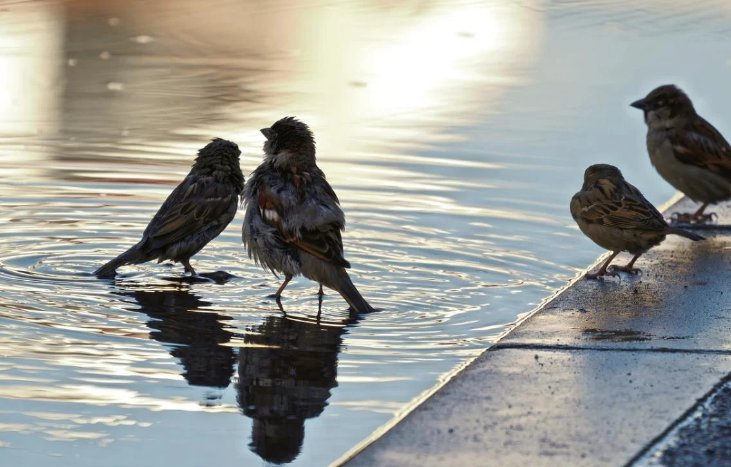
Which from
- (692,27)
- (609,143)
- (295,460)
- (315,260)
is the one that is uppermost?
(692,27)

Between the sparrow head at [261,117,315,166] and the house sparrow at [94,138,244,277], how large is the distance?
76cm

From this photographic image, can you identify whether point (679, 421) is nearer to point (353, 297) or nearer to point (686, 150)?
point (353, 297)

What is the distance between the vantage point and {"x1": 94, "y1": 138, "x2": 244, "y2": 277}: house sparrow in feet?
31.4

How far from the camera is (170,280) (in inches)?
377

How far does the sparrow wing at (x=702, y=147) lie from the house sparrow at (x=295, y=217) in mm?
2861

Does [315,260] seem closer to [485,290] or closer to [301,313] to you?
[301,313]

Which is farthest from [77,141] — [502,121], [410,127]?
[502,121]

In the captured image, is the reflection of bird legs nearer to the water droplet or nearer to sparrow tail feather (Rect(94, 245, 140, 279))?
sparrow tail feather (Rect(94, 245, 140, 279))

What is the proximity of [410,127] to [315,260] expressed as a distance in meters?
5.52

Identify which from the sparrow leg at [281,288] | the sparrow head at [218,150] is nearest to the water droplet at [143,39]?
the sparrow head at [218,150]

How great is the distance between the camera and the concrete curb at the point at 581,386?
5.62 meters

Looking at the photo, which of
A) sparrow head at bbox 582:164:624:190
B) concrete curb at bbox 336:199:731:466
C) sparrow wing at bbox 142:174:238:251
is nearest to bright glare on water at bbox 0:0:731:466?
sparrow wing at bbox 142:174:238:251

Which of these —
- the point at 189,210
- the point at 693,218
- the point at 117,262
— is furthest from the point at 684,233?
the point at 117,262

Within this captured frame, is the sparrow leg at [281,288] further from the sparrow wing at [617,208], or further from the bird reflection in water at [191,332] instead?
the sparrow wing at [617,208]
